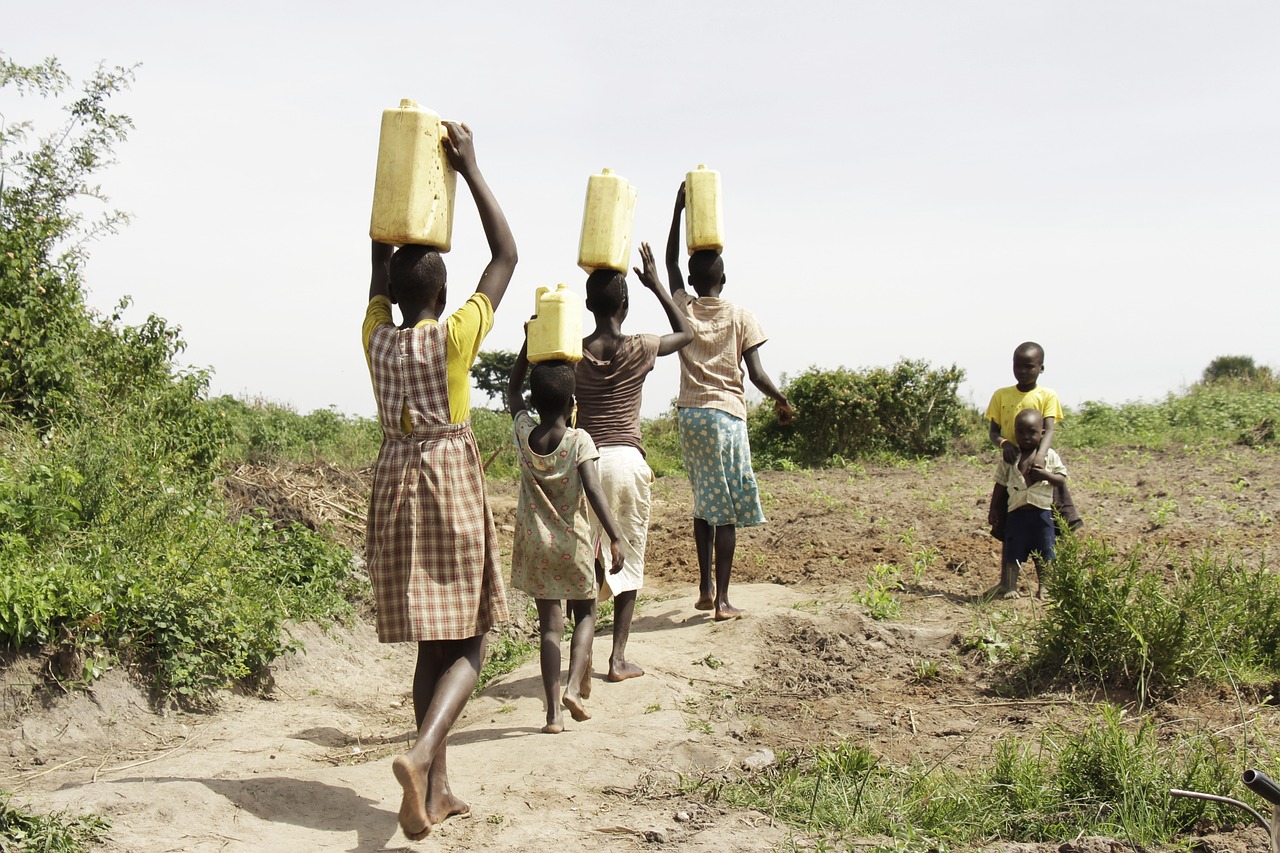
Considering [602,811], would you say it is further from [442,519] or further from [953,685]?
[953,685]

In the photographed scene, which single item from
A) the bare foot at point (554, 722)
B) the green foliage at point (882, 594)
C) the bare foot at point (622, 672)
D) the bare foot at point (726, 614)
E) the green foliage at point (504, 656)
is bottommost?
the green foliage at point (504, 656)

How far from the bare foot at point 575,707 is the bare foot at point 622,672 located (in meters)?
0.53

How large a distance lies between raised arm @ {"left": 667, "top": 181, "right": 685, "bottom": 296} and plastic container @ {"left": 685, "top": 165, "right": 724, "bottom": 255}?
0.27 meters

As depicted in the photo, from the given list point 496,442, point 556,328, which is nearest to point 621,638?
point 556,328

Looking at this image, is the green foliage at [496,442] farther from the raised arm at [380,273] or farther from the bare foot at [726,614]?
the raised arm at [380,273]

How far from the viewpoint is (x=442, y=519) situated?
3729mm

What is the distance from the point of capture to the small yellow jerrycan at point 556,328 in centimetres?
462

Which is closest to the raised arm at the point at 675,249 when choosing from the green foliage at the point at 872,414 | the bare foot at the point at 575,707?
the bare foot at the point at 575,707

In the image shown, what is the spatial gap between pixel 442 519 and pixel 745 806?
1.48 m

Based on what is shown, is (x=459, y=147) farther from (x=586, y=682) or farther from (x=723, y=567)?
(x=723, y=567)

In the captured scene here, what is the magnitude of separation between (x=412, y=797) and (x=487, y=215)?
6.40 feet

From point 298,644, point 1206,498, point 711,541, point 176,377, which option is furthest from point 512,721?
point 1206,498

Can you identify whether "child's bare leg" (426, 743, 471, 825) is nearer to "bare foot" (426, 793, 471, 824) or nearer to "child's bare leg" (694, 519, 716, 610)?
"bare foot" (426, 793, 471, 824)

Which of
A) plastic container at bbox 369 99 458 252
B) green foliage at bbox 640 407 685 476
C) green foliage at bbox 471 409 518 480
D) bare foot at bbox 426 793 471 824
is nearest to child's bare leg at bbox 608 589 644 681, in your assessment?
bare foot at bbox 426 793 471 824
